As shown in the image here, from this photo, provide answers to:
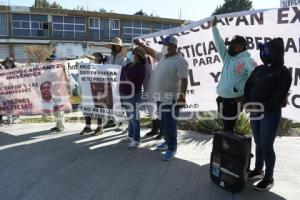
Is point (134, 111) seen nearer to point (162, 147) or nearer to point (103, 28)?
point (162, 147)

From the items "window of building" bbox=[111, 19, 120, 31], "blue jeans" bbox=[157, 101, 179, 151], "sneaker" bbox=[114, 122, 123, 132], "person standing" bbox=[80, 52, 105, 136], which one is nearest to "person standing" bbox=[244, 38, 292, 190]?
"blue jeans" bbox=[157, 101, 179, 151]

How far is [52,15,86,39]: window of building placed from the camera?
5434 cm

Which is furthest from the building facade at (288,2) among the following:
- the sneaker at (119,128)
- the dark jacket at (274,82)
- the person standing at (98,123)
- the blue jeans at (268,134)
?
the sneaker at (119,128)

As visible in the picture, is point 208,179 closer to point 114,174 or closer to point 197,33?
point 114,174

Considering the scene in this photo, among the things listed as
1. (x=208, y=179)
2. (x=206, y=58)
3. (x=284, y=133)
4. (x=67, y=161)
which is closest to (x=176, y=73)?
(x=206, y=58)

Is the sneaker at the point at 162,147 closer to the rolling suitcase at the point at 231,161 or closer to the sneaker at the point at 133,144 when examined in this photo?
the sneaker at the point at 133,144

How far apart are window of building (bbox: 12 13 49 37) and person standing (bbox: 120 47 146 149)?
47432 mm

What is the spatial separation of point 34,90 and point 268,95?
18.7 ft

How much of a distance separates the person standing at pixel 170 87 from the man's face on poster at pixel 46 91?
3183 millimetres

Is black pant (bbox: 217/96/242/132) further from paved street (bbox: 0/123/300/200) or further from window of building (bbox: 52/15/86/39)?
window of building (bbox: 52/15/86/39)

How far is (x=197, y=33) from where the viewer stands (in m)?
7.39

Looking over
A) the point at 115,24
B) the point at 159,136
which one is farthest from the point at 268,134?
the point at 115,24

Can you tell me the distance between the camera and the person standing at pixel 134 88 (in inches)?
295

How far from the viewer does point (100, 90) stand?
27.9 ft
